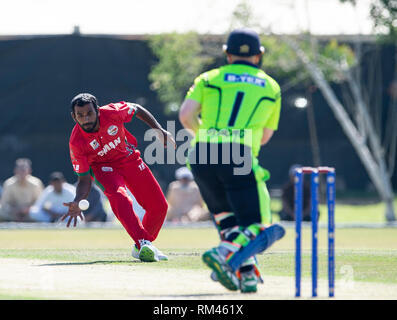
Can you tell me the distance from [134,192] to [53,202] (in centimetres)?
679

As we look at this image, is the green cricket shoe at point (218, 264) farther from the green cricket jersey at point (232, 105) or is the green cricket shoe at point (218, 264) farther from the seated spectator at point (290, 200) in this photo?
the seated spectator at point (290, 200)

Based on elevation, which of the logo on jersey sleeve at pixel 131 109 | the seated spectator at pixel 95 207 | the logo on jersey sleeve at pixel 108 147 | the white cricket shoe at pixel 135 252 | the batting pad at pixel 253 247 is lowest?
the white cricket shoe at pixel 135 252

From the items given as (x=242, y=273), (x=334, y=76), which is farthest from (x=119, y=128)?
(x=334, y=76)

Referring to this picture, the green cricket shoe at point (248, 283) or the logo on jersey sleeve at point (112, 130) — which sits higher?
the logo on jersey sleeve at point (112, 130)

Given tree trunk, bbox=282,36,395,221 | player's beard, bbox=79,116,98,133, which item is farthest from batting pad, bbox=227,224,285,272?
tree trunk, bbox=282,36,395,221

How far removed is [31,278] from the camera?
729 centimetres

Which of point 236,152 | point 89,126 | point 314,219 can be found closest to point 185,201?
point 89,126

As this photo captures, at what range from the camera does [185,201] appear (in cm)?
1566

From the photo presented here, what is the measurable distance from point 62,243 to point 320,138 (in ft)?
31.7

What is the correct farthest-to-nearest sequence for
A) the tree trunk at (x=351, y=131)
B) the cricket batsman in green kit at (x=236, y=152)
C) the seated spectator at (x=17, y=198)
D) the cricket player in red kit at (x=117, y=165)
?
the tree trunk at (x=351, y=131)
the seated spectator at (x=17, y=198)
the cricket player in red kit at (x=117, y=165)
the cricket batsman in green kit at (x=236, y=152)

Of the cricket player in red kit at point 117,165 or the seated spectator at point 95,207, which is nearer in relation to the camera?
the cricket player in red kit at point 117,165

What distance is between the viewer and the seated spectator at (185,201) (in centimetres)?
1553

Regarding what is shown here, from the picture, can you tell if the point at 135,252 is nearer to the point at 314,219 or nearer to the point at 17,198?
the point at 314,219

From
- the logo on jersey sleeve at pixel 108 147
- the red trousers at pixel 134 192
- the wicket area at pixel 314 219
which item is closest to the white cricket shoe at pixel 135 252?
the red trousers at pixel 134 192
